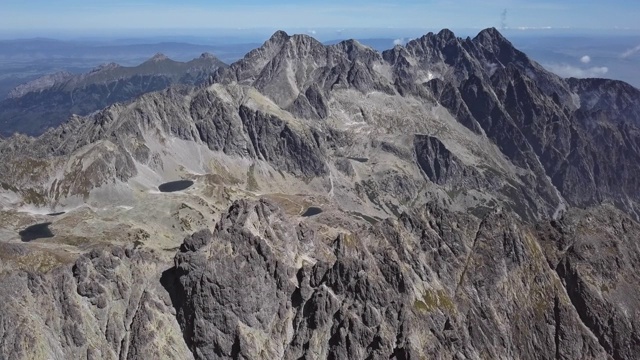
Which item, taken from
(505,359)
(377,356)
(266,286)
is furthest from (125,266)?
(505,359)

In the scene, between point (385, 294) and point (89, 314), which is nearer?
point (89, 314)

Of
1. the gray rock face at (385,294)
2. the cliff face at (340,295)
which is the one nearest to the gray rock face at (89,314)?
the cliff face at (340,295)

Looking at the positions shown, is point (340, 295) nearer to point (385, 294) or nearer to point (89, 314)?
point (385, 294)

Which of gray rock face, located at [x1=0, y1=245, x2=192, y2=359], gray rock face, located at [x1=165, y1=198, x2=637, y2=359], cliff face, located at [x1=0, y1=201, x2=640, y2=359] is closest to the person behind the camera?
gray rock face, located at [x1=0, y1=245, x2=192, y2=359]

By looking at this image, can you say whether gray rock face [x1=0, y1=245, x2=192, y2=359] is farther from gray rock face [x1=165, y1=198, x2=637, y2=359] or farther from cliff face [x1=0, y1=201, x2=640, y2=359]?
gray rock face [x1=165, y1=198, x2=637, y2=359]

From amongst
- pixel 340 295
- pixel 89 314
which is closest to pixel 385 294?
pixel 340 295

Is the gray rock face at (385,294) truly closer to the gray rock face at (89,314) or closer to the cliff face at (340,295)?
the cliff face at (340,295)

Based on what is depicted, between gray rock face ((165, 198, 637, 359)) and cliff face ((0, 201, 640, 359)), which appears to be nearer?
cliff face ((0, 201, 640, 359))

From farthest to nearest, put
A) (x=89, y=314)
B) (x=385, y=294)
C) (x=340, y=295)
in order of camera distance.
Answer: (x=340, y=295)
(x=385, y=294)
(x=89, y=314)

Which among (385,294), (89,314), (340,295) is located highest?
(385,294)

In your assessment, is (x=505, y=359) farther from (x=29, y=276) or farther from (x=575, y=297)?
(x=29, y=276)

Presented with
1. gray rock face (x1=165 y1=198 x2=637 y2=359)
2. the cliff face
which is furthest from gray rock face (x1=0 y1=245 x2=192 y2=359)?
gray rock face (x1=165 y1=198 x2=637 y2=359)
